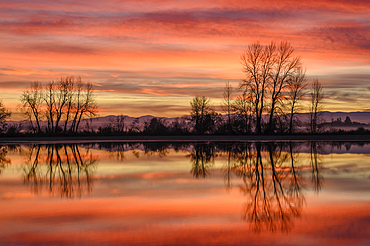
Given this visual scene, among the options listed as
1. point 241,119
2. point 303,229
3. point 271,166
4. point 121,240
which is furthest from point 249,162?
point 241,119

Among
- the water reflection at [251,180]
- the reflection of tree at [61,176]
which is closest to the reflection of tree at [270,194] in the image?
the water reflection at [251,180]

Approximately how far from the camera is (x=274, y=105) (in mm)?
42750

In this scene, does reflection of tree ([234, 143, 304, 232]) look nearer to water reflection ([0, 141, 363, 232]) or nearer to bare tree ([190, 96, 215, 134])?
water reflection ([0, 141, 363, 232])

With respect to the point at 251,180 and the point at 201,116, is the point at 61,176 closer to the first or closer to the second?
the point at 251,180

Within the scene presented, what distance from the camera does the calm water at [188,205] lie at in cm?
630

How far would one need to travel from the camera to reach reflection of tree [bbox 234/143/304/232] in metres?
7.30

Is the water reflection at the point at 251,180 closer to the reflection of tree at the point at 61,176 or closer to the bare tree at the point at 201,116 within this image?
the reflection of tree at the point at 61,176

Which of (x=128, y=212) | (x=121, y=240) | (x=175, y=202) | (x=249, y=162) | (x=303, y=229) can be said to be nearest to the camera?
(x=121, y=240)

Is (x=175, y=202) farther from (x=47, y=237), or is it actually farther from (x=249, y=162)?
(x=249, y=162)

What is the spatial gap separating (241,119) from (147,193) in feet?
112

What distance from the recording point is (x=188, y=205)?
854 centimetres

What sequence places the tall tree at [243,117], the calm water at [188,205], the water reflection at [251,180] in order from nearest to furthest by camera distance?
the calm water at [188,205]
the water reflection at [251,180]
the tall tree at [243,117]

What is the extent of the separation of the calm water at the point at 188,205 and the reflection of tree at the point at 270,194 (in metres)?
0.02

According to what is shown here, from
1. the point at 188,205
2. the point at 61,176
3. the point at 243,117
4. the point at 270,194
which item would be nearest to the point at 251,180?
the point at 270,194
